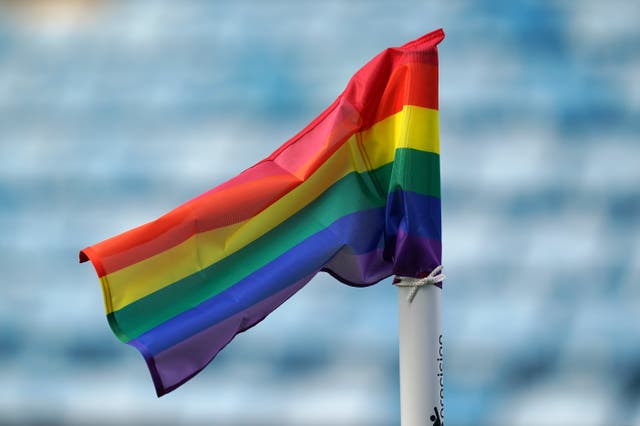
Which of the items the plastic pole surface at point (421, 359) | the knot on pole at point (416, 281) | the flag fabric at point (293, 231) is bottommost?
the plastic pole surface at point (421, 359)

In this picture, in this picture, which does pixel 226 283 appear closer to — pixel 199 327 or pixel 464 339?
pixel 199 327

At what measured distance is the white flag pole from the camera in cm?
298

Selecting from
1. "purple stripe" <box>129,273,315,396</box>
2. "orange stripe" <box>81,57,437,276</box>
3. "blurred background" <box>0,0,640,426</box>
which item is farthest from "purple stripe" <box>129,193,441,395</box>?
"blurred background" <box>0,0,640,426</box>

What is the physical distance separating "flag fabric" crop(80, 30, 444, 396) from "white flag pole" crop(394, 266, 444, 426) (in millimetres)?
50

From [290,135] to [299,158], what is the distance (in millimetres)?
3302

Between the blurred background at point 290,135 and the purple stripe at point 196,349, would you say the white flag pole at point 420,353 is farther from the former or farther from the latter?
the blurred background at point 290,135

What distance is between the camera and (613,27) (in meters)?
6.48

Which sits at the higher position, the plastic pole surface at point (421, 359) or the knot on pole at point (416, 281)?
the knot on pole at point (416, 281)

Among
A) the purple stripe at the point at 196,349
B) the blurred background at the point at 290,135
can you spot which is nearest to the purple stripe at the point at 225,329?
the purple stripe at the point at 196,349

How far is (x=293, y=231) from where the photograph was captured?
3.24 m

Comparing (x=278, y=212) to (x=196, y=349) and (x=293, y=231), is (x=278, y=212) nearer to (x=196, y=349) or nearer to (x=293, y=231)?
(x=293, y=231)

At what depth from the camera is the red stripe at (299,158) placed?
10.0 ft

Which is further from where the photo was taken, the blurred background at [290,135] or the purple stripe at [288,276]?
the blurred background at [290,135]

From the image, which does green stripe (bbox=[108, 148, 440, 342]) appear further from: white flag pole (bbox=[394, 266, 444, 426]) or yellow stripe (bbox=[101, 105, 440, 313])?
white flag pole (bbox=[394, 266, 444, 426])
